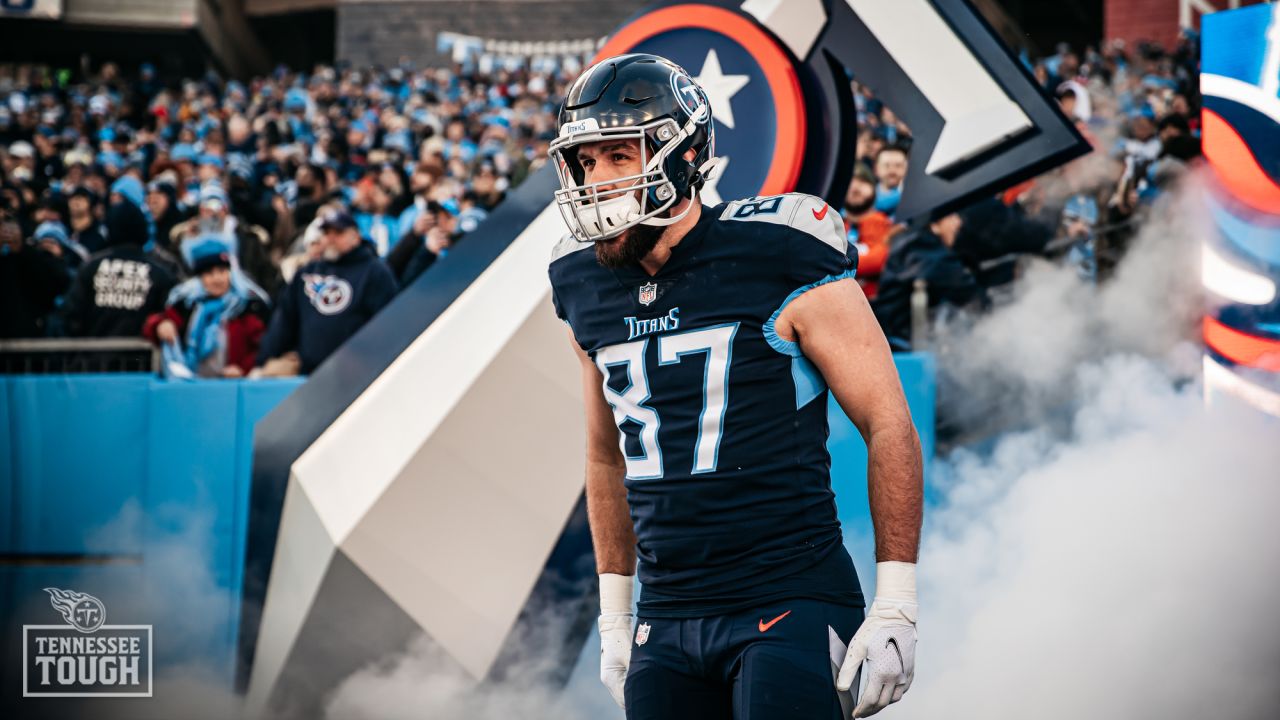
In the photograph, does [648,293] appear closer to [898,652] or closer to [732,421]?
[732,421]

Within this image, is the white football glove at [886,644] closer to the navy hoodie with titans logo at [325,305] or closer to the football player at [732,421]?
the football player at [732,421]

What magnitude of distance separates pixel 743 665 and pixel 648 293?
28.2 inches

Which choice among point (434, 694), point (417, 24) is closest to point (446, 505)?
point (434, 694)

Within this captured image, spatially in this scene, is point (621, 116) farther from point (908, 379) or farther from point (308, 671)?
point (308, 671)

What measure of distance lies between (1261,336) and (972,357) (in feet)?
3.23

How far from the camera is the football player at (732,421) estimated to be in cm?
211

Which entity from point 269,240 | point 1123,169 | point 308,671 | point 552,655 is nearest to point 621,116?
point 552,655

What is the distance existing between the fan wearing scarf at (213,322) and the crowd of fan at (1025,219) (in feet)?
9.79

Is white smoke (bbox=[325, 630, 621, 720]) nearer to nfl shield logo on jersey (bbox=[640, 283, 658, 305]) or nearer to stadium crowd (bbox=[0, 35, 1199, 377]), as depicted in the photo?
stadium crowd (bbox=[0, 35, 1199, 377])

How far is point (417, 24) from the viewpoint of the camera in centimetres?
2316

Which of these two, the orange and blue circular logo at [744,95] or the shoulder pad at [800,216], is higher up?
the orange and blue circular logo at [744,95]

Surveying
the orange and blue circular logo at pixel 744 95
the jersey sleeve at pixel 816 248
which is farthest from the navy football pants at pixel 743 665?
the orange and blue circular logo at pixel 744 95

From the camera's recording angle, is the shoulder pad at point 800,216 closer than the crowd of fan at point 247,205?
Yes

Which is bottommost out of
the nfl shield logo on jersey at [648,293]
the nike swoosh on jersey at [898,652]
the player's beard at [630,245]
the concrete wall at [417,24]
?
the nike swoosh on jersey at [898,652]
